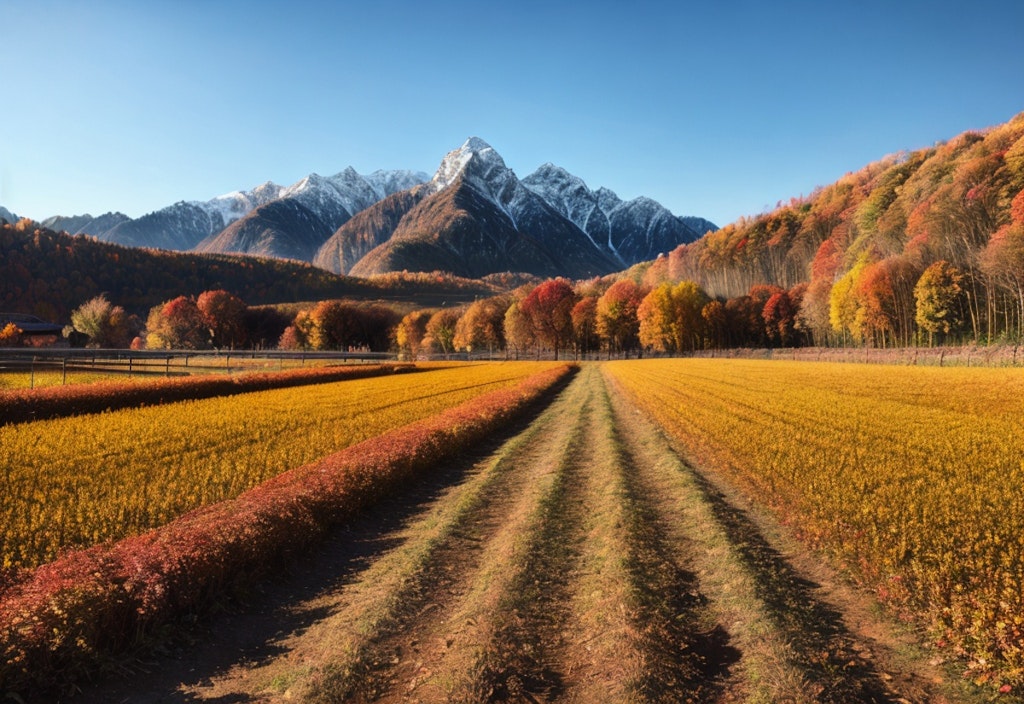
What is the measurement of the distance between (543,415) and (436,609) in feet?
73.1

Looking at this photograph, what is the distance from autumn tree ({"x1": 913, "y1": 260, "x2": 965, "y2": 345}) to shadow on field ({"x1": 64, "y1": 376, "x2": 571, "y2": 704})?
96.5m

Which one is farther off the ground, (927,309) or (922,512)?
(927,309)

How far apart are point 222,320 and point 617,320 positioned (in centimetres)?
13328

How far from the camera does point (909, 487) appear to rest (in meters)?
11.7

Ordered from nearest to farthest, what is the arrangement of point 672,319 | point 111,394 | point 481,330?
point 111,394 < point 672,319 < point 481,330

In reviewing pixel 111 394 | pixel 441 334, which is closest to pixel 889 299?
pixel 111 394

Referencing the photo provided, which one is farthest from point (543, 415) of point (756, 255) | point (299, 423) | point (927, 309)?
point (756, 255)

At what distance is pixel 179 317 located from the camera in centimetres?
17075

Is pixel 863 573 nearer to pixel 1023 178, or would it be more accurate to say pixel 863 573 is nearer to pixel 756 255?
pixel 1023 178

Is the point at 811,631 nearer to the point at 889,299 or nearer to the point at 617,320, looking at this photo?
the point at 889,299

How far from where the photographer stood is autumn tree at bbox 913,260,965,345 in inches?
3098

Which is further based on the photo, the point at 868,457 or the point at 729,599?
the point at 868,457

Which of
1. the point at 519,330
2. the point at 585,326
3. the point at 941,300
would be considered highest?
the point at 585,326

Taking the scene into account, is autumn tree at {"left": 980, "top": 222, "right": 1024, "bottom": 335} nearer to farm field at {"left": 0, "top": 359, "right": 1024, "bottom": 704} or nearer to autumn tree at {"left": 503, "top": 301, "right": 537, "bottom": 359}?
farm field at {"left": 0, "top": 359, "right": 1024, "bottom": 704}
